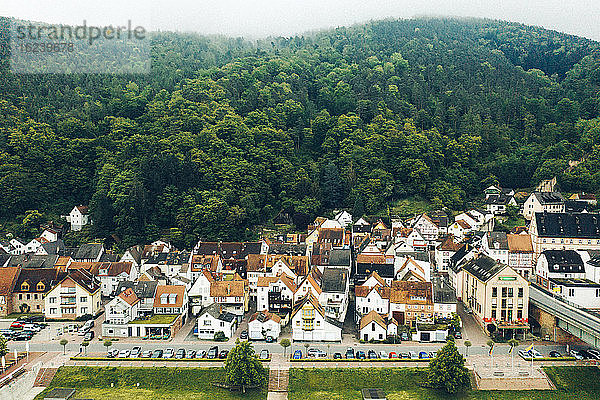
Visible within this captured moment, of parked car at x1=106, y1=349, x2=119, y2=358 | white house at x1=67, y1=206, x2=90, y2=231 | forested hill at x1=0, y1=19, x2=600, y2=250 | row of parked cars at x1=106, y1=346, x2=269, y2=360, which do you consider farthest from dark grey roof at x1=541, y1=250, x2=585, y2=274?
white house at x1=67, y1=206, x2=90, y2=231

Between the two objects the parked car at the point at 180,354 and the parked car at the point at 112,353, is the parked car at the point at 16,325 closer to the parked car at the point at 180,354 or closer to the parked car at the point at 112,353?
the parked car at the point at 112,353

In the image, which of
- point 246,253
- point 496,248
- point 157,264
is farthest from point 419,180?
point 157,264

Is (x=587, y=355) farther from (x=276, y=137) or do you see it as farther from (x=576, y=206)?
(x=276, y=137)

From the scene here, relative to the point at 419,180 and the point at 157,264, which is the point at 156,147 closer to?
the point at 157,264

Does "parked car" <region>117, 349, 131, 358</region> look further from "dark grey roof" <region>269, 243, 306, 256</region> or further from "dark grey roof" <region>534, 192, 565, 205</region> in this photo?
"dark grey roof" <region>534, 192, 565, 205</region>

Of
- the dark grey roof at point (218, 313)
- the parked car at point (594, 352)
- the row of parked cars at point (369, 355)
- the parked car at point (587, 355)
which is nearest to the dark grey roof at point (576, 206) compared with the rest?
the parked car at point (594, 352)

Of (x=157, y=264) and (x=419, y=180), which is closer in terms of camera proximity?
(x=157, y=264)
